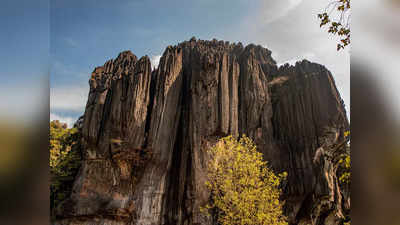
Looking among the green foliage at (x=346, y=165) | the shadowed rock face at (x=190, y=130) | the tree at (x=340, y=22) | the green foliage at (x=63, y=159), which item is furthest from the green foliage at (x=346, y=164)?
the green foliage at (x=63, y=159)

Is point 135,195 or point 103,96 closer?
point 135,195

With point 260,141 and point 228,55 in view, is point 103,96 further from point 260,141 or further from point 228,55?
point 260,141

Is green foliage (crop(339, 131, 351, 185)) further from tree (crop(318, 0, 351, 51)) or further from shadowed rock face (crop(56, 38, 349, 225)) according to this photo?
shadowed rock face (crop(56, 38, 349, 225))

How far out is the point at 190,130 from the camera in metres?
6.65

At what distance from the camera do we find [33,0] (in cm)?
97

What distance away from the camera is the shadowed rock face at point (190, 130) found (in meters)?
6.31

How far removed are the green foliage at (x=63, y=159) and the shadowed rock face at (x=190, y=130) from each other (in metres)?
0.40

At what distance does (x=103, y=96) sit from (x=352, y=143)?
7.01 meters

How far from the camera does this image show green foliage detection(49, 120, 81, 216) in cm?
685

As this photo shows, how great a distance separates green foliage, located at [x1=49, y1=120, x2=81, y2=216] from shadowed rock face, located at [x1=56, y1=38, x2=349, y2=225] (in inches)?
15.7

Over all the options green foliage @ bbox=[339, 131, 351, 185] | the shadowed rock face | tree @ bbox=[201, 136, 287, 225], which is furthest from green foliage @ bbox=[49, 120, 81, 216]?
green foliage @ bbox=[339, 131, 351, 185]

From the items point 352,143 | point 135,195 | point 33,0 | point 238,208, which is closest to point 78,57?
point 135,195

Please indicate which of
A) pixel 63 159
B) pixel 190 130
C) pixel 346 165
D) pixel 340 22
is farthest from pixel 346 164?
pixel 63 159

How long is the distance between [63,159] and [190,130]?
143 inches
